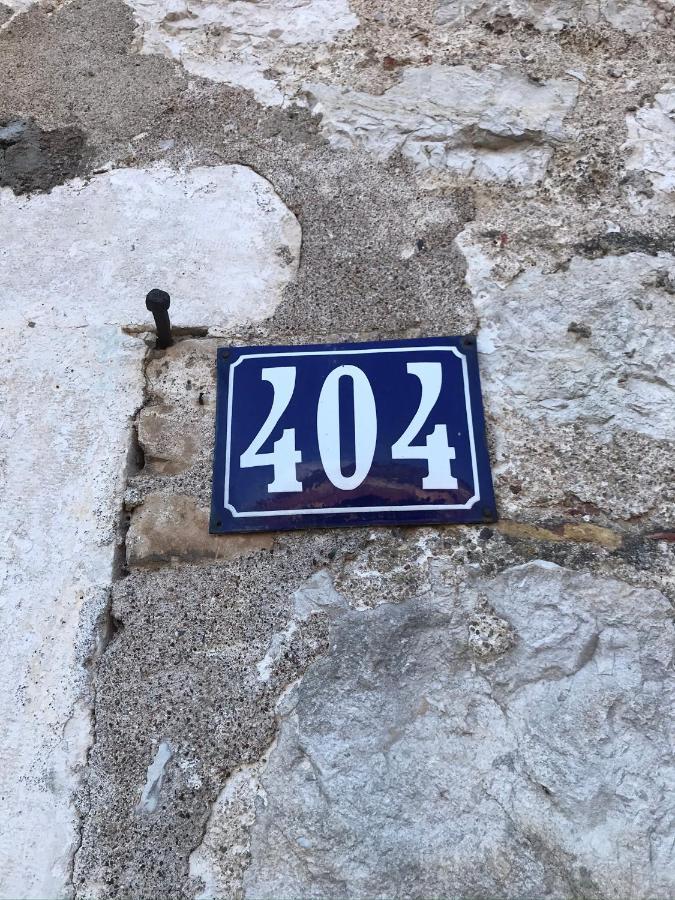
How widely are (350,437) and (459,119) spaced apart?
2.73ft

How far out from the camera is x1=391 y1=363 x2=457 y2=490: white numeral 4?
1276 millimetres

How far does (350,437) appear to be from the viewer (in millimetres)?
1310

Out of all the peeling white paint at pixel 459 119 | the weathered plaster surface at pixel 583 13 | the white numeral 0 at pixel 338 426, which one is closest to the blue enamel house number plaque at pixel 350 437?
the white numeral 0 at pixel 338 426

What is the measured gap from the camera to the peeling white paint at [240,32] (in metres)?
1.79

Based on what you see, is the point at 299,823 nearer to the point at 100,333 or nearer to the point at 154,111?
the point at 100,333

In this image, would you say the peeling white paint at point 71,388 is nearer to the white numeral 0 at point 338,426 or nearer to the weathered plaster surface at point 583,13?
the white numeral 0 at point 338,426

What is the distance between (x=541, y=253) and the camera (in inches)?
59.1

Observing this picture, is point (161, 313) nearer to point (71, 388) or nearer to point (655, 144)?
point (71, 388)

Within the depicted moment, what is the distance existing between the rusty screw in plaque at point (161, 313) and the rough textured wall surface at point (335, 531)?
33 mm

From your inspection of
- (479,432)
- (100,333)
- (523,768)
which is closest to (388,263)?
(479,432)

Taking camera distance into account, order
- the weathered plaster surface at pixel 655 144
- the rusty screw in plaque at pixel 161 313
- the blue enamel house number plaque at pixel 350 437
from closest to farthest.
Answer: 1. the blue enamel house number plaque at pixel 350 437
2. the rusty screw in plaque at pixel 161 313
3. the weathered plaster surface at pixel 655 144

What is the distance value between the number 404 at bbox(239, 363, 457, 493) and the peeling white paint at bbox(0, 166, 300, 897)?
0.24 meters

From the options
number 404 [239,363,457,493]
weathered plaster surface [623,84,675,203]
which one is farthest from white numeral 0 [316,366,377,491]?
weathered plaster surface [623,84,675,203]

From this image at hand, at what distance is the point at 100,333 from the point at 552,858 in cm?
119
